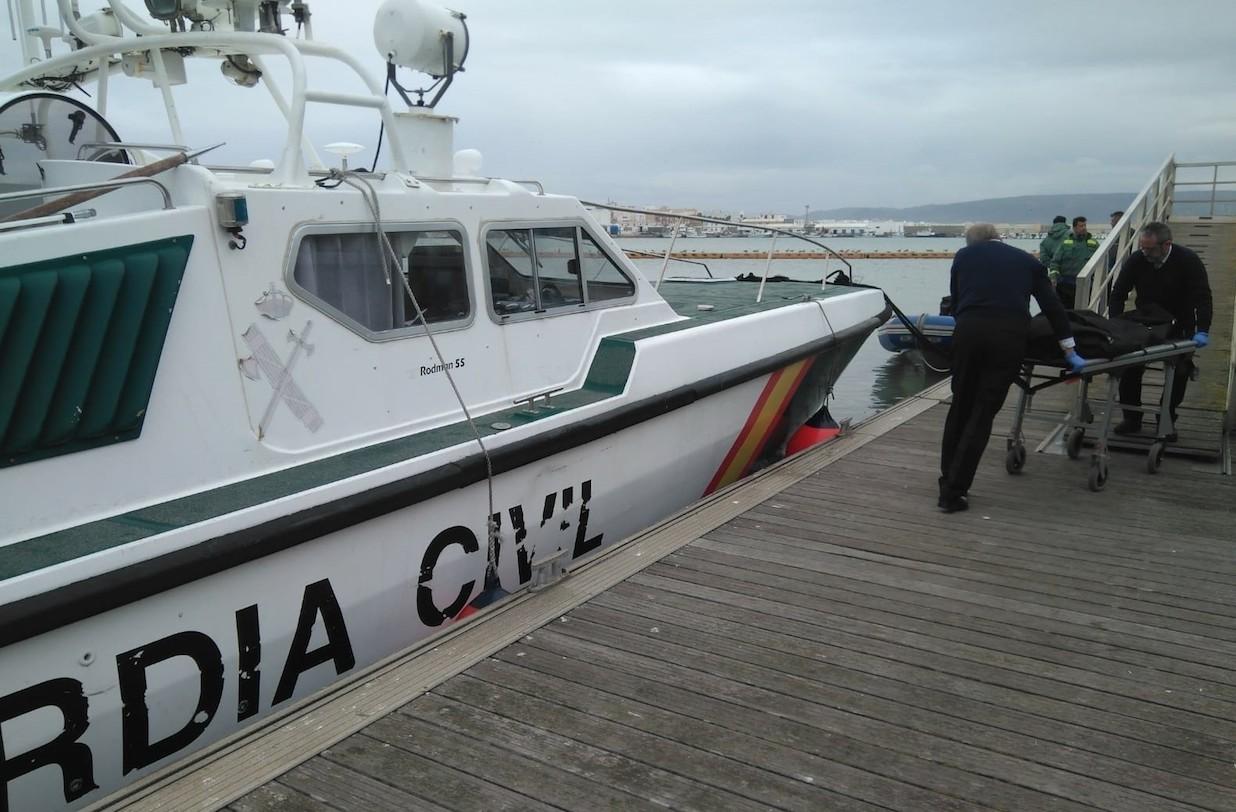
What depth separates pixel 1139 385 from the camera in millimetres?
5898

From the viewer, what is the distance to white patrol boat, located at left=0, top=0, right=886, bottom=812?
286cm

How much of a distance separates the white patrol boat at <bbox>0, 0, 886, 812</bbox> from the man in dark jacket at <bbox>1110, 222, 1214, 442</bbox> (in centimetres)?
254

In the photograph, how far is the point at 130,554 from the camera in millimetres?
2826

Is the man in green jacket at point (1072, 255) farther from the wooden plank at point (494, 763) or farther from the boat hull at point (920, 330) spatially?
the wooden plank at point (494, 763)

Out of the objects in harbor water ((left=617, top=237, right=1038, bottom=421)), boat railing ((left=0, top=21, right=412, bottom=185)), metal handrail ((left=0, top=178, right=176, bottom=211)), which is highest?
boat railing ((left=0, top=21, right=412, bottom=185))

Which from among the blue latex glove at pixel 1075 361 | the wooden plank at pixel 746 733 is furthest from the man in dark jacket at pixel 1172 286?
the wooden plank at pixel 746 733

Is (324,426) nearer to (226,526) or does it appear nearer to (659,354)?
(226,526)

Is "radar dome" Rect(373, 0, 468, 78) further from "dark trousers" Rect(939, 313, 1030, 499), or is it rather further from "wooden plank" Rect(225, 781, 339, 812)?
"wooden plank" Rect(225, 781, 339, 812)

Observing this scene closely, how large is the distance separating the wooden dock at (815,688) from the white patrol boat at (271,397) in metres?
0.51

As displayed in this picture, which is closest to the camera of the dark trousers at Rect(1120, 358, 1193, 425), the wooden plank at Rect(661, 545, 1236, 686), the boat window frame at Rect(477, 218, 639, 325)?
the wooden plank at Rect(661, 545, 1236, 686)

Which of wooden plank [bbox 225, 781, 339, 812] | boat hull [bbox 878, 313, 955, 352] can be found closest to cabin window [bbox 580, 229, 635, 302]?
wooden plank [bbox 225, 781, 339, 812]

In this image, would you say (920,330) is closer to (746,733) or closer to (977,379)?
(977,379)

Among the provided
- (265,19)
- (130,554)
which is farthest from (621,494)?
(265,19)

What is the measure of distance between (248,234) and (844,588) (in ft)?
9.17
